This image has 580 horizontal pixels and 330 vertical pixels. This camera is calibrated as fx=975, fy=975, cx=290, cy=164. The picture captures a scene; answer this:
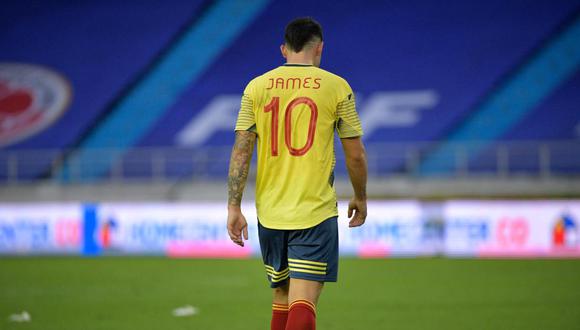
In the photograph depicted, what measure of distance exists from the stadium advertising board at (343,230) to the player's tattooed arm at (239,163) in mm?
12221

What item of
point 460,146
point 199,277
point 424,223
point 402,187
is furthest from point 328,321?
point 460,146

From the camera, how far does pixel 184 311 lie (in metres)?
9.48

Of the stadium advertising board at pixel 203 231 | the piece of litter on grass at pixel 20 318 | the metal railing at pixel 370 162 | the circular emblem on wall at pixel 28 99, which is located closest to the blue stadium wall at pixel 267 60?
the circular emblem on wall at pixel 28 99

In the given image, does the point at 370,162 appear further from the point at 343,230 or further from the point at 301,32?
the point at 301,32

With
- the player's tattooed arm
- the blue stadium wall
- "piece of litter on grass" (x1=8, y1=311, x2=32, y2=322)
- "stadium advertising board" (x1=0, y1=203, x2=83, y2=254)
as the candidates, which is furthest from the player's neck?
the blue stadium wall

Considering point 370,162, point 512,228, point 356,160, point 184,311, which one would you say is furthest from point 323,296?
point 370,162

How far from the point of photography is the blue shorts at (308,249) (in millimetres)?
4773

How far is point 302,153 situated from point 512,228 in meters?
12.5

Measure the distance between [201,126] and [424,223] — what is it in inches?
374

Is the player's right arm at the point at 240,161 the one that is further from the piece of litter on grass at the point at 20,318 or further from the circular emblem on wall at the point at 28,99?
the circular emblem on wall at the point at 28,99

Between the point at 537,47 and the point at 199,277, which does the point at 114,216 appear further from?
the point at 537,47

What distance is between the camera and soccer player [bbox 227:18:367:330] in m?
4.77

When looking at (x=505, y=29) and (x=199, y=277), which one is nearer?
(x=199, y=277)

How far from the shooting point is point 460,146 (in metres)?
22.1
